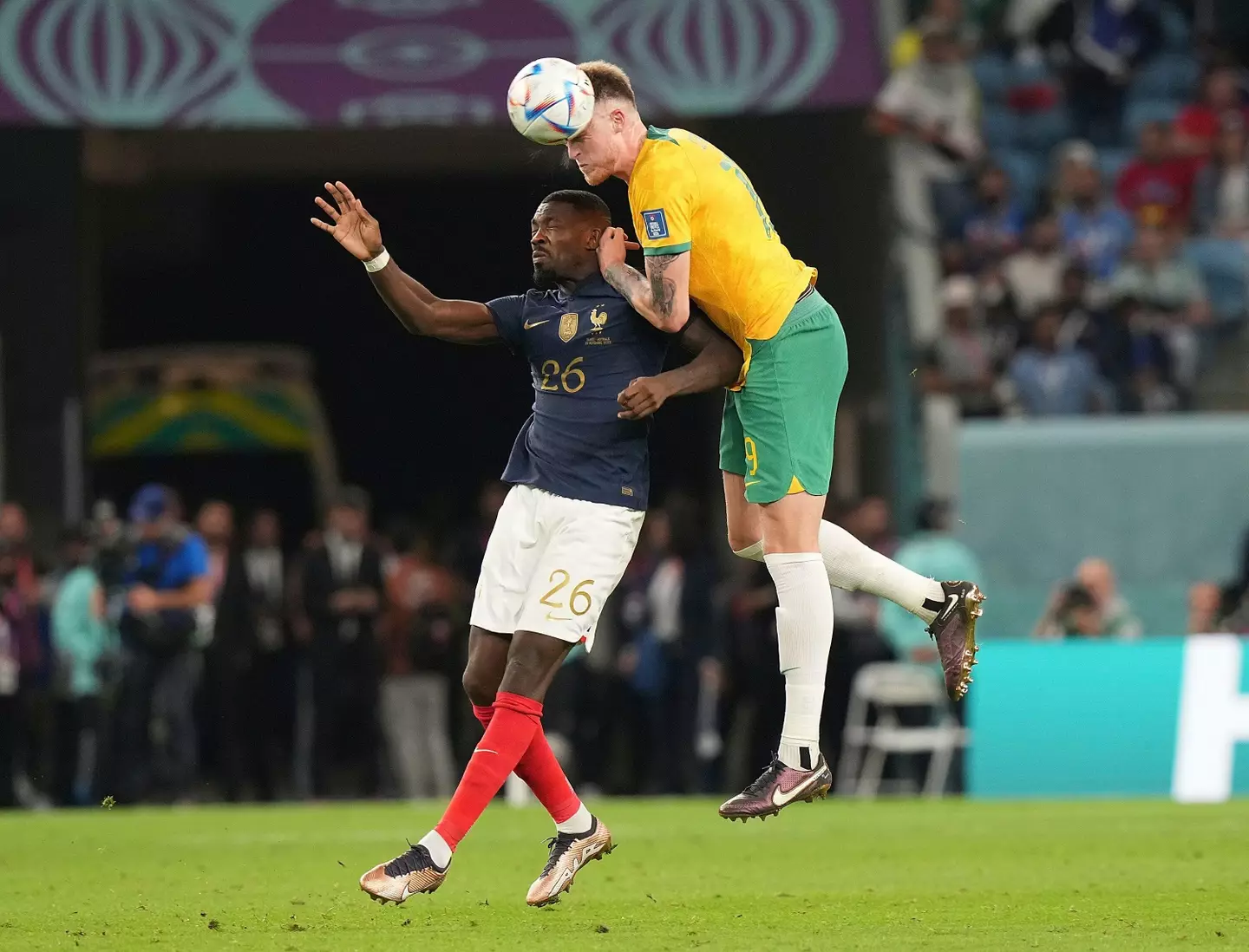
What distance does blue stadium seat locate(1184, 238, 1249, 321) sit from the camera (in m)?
17.2

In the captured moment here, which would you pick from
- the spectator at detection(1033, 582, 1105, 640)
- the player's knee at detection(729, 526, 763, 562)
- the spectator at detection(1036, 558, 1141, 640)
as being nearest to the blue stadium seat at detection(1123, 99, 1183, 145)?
the spectator at detection(1036, 558, 1141, 640)

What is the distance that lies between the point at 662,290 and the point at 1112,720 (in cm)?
788

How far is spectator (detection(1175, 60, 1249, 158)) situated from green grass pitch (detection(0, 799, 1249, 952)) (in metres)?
6.82

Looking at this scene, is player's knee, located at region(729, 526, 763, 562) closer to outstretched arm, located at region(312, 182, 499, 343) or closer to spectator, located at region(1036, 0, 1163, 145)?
outstretched arm, located at region(312, 182, 499, 343)

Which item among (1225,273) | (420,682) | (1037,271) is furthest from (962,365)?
(420,682)

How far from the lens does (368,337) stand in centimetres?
2478

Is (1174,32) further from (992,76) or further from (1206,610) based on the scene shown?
(1206,610)

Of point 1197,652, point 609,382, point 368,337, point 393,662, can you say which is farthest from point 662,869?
point 368,337

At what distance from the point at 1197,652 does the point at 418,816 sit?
4.90 m

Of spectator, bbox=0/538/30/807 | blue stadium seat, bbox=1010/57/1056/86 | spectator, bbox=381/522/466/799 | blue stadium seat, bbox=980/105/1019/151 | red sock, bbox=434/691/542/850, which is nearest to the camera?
red sock, bbox=434/691/542/850

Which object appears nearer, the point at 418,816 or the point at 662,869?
the point at 662,869

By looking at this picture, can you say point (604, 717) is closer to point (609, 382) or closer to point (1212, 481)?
point (1212, 481)

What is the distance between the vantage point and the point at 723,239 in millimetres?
7383

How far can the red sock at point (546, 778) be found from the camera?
7.46 meters
